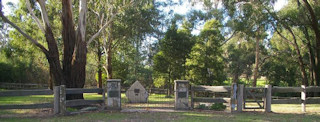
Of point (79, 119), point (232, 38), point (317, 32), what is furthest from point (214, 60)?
point (232, 38)

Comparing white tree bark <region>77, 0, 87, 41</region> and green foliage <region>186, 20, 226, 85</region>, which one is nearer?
white tree bark <region>77, 0, 87, 41</region>

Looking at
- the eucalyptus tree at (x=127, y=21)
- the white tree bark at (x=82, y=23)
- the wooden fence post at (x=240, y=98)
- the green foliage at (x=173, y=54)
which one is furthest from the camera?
the green foliage at (x=173, y=54)

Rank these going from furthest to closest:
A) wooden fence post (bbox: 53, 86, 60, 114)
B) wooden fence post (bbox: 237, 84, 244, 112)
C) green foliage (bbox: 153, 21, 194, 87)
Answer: green foliage (bbox: 153, 21, 194, 87) → wooden fence post (bbox: 237, 84, 244, 112) → wooden fence post (bbox: 53, 86, 60, 114)

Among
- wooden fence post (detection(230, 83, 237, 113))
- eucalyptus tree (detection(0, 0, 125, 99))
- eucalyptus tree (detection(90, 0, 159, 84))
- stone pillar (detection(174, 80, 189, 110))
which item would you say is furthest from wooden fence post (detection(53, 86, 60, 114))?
eucalyptus tree (detection(90, 0, 159, 84))

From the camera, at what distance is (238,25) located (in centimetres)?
2067

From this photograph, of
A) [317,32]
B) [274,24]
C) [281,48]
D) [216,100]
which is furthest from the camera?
[281,48]

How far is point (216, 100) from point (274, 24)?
39.4ft

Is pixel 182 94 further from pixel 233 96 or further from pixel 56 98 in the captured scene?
pixel 56 98

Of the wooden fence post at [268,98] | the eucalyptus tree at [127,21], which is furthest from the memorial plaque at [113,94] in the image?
the eucalyptus tree at [127,21]

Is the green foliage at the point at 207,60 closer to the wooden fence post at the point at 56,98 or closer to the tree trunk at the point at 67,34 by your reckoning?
the tree trunk at the point at 67,34

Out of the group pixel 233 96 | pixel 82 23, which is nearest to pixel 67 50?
pixel 82 23

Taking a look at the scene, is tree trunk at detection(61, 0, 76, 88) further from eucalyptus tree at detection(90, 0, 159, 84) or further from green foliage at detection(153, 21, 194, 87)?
green foliage at detection(153, 21, 194, 87)

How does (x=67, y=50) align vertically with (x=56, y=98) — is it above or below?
above

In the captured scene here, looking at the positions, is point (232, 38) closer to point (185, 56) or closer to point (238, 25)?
point (185, 56)
